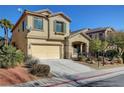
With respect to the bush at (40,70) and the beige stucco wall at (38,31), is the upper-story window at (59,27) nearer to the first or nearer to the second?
the beige stucco wall at (38,31)

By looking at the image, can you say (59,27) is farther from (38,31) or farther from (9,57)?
(9,57)

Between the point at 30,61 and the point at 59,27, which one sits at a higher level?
the point at 59,27

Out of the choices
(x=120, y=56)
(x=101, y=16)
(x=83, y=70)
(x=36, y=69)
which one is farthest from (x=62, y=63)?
(x=120, y=56)

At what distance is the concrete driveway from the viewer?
16.2 m

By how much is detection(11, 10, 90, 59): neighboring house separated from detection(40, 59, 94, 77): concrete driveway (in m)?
0.53

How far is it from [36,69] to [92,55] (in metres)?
9.68

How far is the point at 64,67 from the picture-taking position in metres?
17.3

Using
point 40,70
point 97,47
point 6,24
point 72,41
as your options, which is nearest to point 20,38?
point 6,24

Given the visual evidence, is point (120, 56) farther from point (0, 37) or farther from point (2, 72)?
point (2, 72)

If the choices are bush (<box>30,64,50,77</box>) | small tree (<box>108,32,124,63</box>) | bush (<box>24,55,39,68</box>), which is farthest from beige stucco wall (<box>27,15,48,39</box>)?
small tree (<box>108,32,124,63</box>)

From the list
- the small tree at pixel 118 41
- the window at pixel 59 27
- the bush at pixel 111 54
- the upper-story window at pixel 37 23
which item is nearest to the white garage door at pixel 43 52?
the upper-story window at pixel 37 23

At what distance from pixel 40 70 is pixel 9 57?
2.31m

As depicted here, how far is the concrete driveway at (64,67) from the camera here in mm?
16188
